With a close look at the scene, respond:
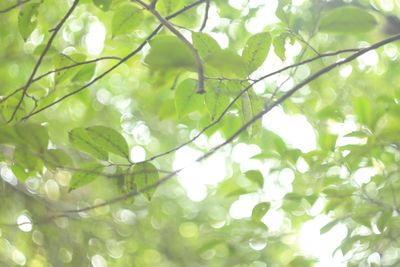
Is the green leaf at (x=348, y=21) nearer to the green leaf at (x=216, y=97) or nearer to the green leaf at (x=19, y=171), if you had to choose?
the green leaf at (x=216, y=97)

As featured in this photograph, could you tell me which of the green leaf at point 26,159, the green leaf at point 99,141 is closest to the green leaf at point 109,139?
the green leaf at point 99,141

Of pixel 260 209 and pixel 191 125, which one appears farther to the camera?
pixel 191 125

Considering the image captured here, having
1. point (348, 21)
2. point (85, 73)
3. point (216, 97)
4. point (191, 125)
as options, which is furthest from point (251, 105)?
point (191, 125)

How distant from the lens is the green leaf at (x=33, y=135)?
68 centimetres

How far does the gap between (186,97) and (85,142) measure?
0.49ft

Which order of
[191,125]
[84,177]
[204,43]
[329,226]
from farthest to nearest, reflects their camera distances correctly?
[191,125]
[329,226]
[84,177]
[204,43]

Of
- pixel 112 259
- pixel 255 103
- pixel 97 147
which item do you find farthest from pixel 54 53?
pixel 112 259

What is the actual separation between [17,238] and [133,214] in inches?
17.7

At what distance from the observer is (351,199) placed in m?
0.92

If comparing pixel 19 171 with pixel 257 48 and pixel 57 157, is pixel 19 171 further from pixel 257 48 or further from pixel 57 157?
pixel 257 48

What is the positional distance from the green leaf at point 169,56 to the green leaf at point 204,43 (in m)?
0.09

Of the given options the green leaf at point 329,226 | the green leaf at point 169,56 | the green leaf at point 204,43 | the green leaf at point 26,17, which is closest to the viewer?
the green leaf at point 169,56

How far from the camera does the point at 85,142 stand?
0.68m

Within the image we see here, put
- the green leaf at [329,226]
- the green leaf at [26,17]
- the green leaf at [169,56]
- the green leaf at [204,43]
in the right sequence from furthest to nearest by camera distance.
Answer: the green leaf at [329,226] < the green leaf at [26,17] < the green leaf at [204,43] < the green leaf at [169,56]
